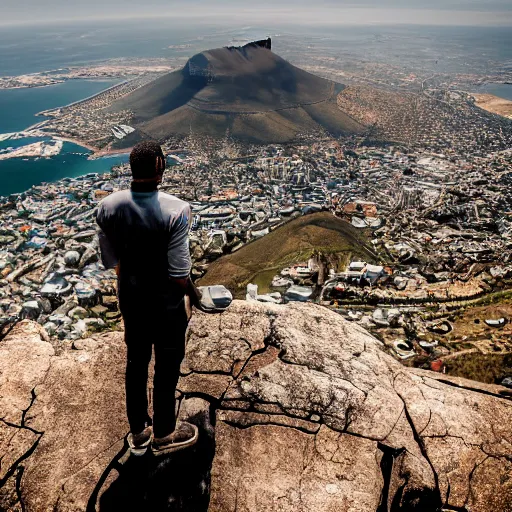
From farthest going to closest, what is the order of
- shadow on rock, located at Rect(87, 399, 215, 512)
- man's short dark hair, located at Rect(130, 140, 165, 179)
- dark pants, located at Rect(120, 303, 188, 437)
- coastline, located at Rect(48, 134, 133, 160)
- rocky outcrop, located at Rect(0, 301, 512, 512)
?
1. coastline, located at Rect(48, 134, 133, 160)
2. rocky outcrop, located at Rect(0, 301, 512, 512)
3. shadow on rock, located at Rect(87, 399, 215, 512)
4. dark pants, located at Rect(120, 303, 188, 437)
5. man's short dark hair, located at Rect(130, 140, 165, 179)

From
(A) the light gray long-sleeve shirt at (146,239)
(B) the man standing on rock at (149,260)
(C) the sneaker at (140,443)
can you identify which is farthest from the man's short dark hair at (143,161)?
(C) the sneaker at (140,443)

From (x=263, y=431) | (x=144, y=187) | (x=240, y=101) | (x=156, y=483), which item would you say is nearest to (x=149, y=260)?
(x=144, y=187)

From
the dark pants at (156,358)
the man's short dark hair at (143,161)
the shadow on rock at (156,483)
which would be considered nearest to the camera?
the man's short dark hair at (143,161)

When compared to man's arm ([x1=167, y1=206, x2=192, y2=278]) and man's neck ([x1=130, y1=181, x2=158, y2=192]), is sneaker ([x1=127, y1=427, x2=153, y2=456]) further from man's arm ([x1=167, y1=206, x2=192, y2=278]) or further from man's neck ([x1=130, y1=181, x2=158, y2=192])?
man's neck ([x1=130, y1=181, x2=158, y2=192])

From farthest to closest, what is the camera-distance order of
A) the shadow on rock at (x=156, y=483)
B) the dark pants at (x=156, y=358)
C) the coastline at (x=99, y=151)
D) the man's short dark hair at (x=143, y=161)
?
the coastline at (x=99, y=151) → the shadow on rock at (x=156, y=483) → the dark pants at (x=156, y=358) → the man's short dark hair at (x=143, y=161)

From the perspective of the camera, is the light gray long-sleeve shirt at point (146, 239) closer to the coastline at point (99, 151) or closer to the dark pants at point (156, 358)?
the dark pants at point (156, 358)

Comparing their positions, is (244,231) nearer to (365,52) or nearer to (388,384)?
(388,384)

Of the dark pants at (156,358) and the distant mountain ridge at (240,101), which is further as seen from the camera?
the distant mountain ridge at (240,101)

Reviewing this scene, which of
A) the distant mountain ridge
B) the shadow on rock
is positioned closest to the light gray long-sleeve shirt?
the shadow on rock
